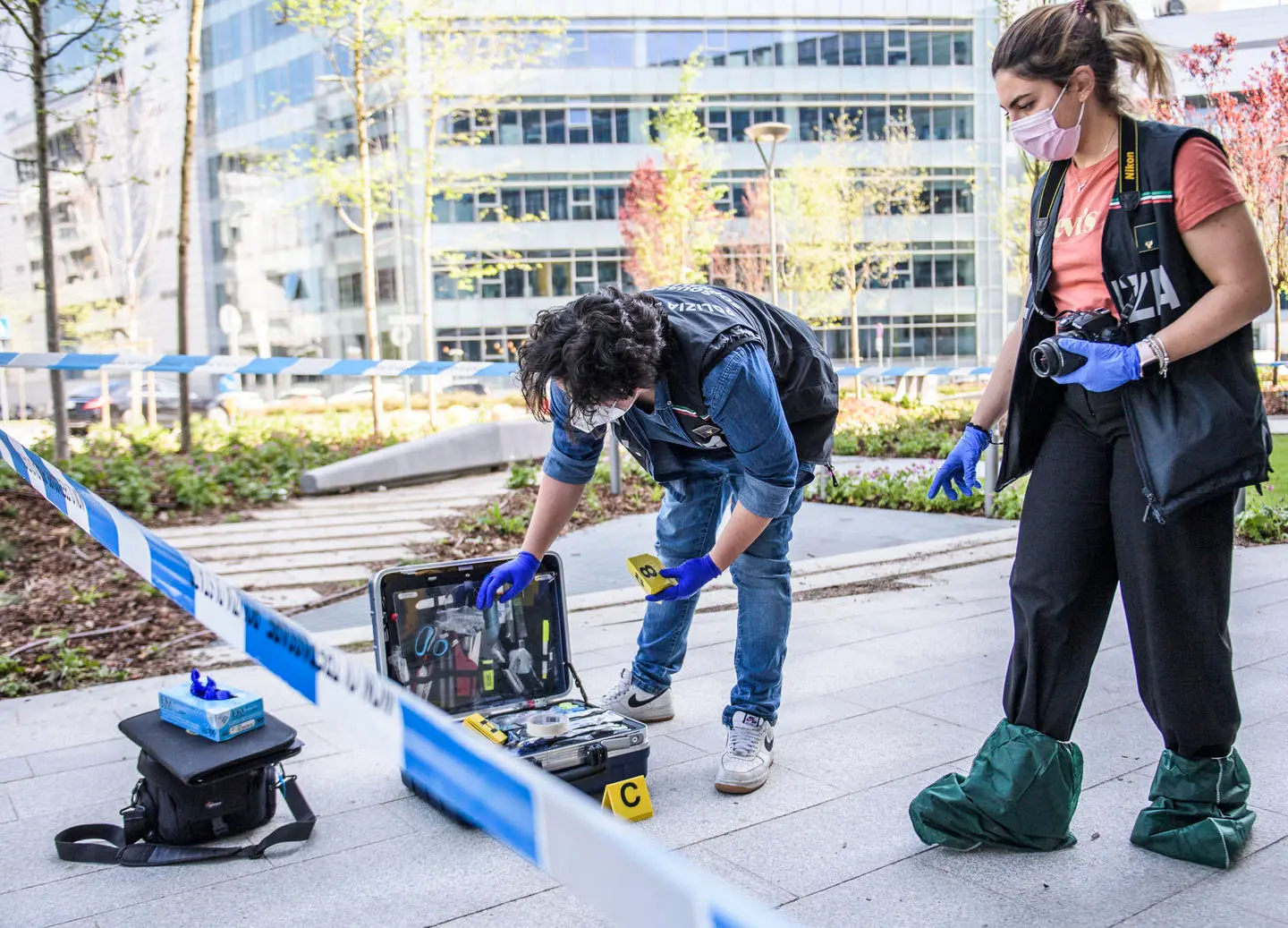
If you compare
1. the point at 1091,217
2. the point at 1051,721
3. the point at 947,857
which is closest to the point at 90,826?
the point at 947,857

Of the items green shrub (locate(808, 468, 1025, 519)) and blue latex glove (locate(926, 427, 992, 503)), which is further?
green shrub (locate(808, 468, 1025, 519))

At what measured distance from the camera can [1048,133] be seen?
240 cm

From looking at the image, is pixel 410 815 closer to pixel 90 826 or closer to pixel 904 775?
pixel 90 826

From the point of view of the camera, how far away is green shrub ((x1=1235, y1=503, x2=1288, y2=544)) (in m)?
6.70

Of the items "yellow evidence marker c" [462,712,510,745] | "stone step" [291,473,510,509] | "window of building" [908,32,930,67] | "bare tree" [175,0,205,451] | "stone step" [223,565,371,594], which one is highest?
"window of building" [908,32,930,67]

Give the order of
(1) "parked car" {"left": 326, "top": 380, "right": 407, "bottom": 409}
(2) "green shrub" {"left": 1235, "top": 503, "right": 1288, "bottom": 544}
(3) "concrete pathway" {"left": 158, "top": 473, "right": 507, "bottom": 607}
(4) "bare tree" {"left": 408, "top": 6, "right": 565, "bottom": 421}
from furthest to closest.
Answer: (1) "parked car" {"left": 326, "top": 380, "right": 407, "bottom": 409} < (4) "bare tree" {"left": 408, "top": 6, "right": 565, "bottom": 421} < (2) "green shrub" {"left": 1235, "top": 503, "right": 1288, "bottom": 544} < (3) "concrete pathway" {"left": 158, "top": 473, "right": 507, "bottom": 607}

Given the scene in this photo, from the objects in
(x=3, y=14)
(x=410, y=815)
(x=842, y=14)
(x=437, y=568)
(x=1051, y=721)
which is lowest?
(x=410, y=815)

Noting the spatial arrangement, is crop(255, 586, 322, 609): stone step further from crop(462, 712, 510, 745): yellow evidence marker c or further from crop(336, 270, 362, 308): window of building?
crop(336, 270, 362, 308): window of building

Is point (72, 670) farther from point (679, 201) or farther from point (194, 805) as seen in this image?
point (679, 201)

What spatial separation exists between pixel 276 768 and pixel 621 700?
1100mm

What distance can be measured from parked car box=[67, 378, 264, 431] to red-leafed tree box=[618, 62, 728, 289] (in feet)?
37.2

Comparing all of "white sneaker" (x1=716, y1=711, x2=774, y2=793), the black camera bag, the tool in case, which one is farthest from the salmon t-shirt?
the black camera bag

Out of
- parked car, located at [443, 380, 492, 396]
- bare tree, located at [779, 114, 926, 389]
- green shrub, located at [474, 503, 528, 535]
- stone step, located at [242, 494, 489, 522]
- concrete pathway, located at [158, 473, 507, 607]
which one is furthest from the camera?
parked car, located at [443, 380, 492, 396]

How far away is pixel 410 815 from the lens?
3.00 metres
